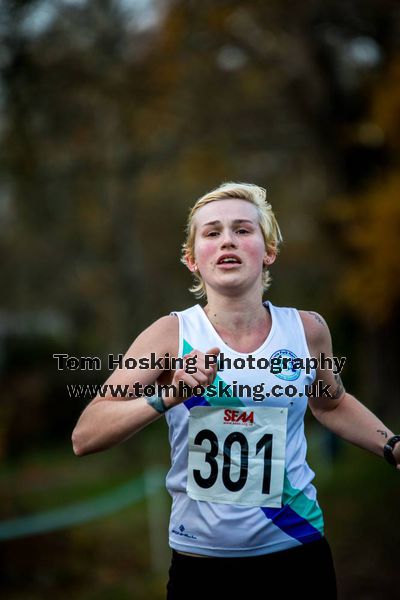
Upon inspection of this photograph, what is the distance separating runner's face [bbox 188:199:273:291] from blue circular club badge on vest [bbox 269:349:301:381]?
29 cm

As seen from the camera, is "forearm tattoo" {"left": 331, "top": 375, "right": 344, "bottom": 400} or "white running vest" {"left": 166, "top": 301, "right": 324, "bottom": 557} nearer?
"white running vest" {"left": 166, "top": 301, "right": 324, "bottom": 557}

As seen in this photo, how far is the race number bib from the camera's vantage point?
9.39 ft

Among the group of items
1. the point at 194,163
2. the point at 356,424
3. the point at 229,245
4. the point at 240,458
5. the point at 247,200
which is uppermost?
the point at 194,163

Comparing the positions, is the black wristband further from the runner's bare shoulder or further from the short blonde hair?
the runner's bare shoulder

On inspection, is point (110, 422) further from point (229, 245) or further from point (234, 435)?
point (229, 245)

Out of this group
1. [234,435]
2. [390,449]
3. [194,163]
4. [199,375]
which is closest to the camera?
[199,375]

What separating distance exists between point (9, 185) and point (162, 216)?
9779 mm

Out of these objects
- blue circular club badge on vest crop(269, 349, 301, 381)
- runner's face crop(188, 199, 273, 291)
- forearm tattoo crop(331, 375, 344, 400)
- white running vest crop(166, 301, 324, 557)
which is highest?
runner's face crop(188, 199, 273, 291)

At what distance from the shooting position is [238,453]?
9.45ft

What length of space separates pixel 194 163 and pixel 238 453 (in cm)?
1581

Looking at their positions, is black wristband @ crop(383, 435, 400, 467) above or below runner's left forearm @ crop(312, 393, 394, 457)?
below

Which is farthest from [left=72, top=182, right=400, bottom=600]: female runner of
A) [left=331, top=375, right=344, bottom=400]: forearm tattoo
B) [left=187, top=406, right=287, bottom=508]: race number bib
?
[left=331, top=375, right=344, bottom=400]: forearm tattoo

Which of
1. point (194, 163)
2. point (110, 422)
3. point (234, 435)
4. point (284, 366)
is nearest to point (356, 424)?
point (284, 366)

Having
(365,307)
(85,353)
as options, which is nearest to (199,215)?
(365,307)
